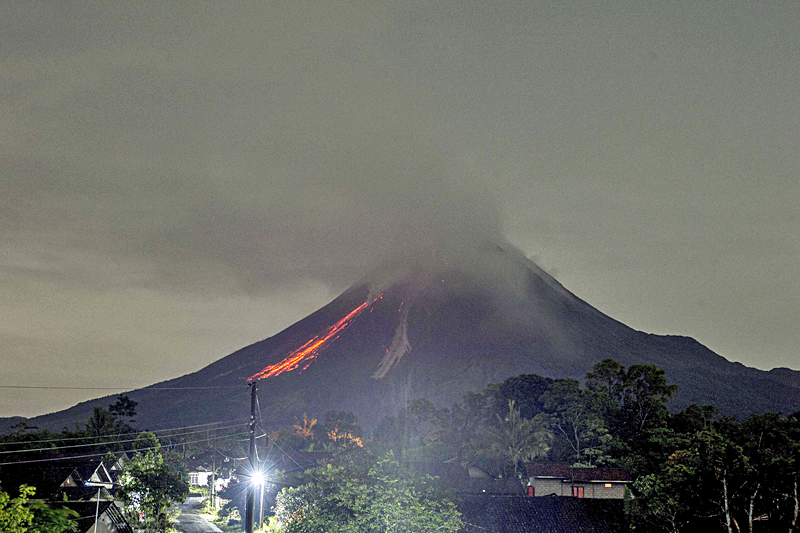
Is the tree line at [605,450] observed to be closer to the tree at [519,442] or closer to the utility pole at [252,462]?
the tree at [519,442]

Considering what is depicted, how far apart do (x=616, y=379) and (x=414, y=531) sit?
51.7 meters

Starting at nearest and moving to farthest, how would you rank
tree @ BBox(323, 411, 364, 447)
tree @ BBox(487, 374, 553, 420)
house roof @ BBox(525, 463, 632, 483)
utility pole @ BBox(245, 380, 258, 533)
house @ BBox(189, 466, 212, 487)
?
utility pole @ BBox(245, 380, 258, 533), house roof @ BBox(525, 463, 632, 483), house @ BBox(189, 466, 212, 487), tree @ BBox(487, 374, 553, 420), tree @ BBox(323, 411, 364, 447)

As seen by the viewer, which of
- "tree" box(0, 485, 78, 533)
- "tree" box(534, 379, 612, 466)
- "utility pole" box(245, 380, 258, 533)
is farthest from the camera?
"tree" box(534, 379, 612, 466)

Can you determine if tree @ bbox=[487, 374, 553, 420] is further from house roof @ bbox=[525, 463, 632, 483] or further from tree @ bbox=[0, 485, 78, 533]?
tree @ bbox=[0, 485, 78, 533]

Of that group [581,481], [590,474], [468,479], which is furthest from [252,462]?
[468,479]

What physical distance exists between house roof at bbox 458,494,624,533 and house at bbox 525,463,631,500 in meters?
15.3

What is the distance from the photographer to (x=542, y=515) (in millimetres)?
40500

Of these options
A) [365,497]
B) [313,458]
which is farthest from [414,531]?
[313,458]

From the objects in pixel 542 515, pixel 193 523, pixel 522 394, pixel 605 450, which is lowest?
pixel 193 523

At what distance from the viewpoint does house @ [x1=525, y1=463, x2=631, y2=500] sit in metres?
57.6

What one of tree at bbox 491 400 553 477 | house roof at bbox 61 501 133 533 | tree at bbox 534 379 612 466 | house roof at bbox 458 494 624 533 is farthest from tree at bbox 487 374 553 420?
house roof at bbox 61 501 133 533

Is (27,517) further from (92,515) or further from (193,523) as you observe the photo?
(193,523)

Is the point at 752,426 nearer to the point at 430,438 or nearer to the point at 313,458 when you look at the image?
the point at 313,458

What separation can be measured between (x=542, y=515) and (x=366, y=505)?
37.3 ft
